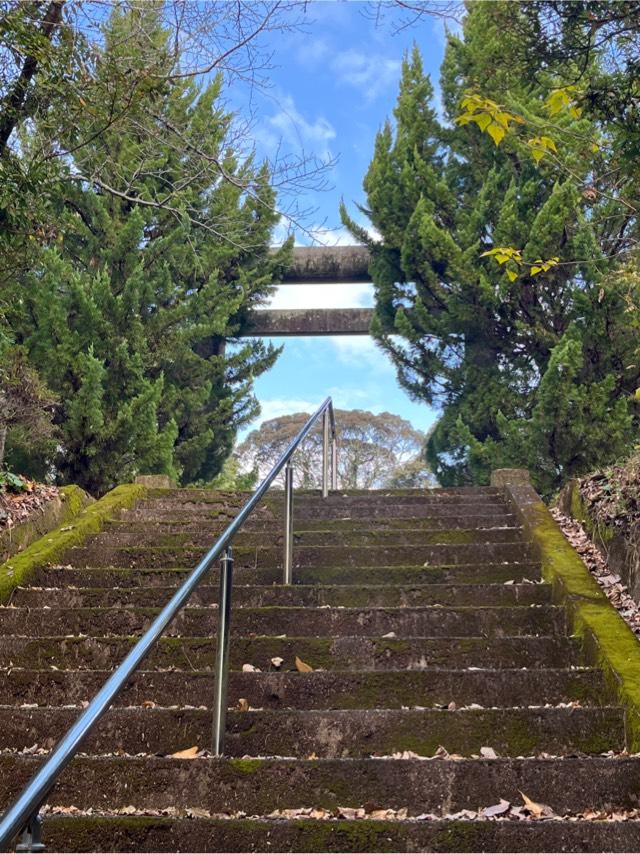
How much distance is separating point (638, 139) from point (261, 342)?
22.4ft

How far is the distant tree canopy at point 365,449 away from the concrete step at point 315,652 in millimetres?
10546

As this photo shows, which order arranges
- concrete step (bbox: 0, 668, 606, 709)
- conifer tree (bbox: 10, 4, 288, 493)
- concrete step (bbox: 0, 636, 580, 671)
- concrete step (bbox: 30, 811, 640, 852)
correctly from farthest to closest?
conifer tree (bbox: 10, 4, 288, 493), concrete step (bbox: 0, 636, 580, 671), concrete step (bbox: 0, 668, 606, 709), concrete step (bbox: 30, 811, 640, 852)

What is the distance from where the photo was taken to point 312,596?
3.75 meters

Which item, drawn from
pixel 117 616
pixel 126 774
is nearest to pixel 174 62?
pixel 117 616

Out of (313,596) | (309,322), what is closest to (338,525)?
(313,596)

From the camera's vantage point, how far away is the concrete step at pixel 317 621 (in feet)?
11.0

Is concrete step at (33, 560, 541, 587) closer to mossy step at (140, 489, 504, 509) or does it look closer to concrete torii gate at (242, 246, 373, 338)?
mossy step at (140, 489, 504, 509)

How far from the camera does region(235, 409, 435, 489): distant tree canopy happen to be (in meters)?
14.0

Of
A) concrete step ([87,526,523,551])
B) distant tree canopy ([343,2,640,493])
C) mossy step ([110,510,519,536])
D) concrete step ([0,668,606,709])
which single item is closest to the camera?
concrete step ([0,668,606,709])

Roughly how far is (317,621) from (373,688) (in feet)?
2.13

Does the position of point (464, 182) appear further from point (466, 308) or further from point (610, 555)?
point (610, 555)

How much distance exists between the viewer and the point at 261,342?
990 centimetres

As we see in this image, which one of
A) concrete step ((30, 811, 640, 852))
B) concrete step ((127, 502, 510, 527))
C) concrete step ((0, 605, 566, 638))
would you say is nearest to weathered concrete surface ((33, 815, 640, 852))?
concrete step ((30, 811, 640, 852))

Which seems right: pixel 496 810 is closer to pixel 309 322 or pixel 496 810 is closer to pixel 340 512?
pixel 340 512
